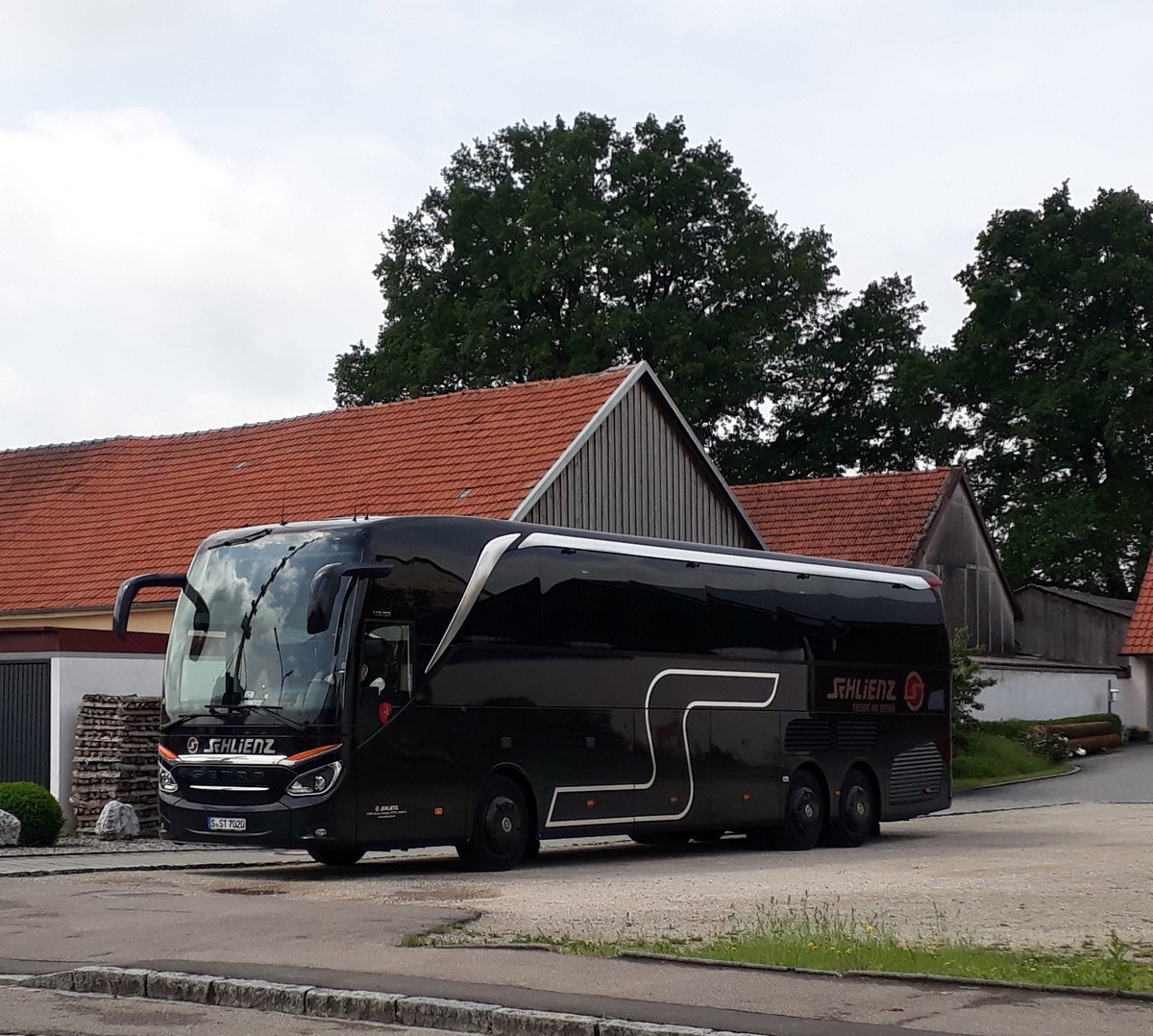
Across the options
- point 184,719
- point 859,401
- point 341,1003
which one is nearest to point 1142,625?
point 859,401

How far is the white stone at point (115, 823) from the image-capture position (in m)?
22.9

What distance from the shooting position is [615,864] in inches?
826

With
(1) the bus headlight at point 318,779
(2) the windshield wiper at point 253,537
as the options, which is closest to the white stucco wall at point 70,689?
(2) the windshield wiper at point 253,537

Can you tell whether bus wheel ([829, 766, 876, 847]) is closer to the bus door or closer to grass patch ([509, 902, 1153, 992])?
the bus door

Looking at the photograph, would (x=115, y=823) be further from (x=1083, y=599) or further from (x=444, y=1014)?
(x=1083, y=599)

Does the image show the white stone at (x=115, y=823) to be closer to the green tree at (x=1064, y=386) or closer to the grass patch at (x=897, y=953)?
the grass patch at (x=897, y=953)

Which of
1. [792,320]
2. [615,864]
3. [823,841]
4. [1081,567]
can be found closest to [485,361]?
[792,320]

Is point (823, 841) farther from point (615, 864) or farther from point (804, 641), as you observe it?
point (615, 864)

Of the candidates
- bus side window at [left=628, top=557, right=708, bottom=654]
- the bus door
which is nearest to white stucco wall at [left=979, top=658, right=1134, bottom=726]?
bus side window at [left=628, top=557, right=708, bottom=654]

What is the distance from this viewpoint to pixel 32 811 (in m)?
21.7

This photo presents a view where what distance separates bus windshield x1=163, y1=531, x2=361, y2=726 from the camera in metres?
18.1

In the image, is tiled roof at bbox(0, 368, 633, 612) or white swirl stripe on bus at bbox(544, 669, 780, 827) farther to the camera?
tiled roof at bbox(0, 368, 633, 612)

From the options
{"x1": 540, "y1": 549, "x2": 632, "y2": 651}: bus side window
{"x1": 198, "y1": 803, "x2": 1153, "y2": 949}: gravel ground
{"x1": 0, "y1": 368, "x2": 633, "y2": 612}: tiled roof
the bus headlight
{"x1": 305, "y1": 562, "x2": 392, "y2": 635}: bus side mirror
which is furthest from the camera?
{"x1": 0, "y1": 368, "x2": 633, "y2": 612}: tiled roof

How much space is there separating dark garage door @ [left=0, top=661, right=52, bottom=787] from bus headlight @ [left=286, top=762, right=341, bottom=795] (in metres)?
6.89
